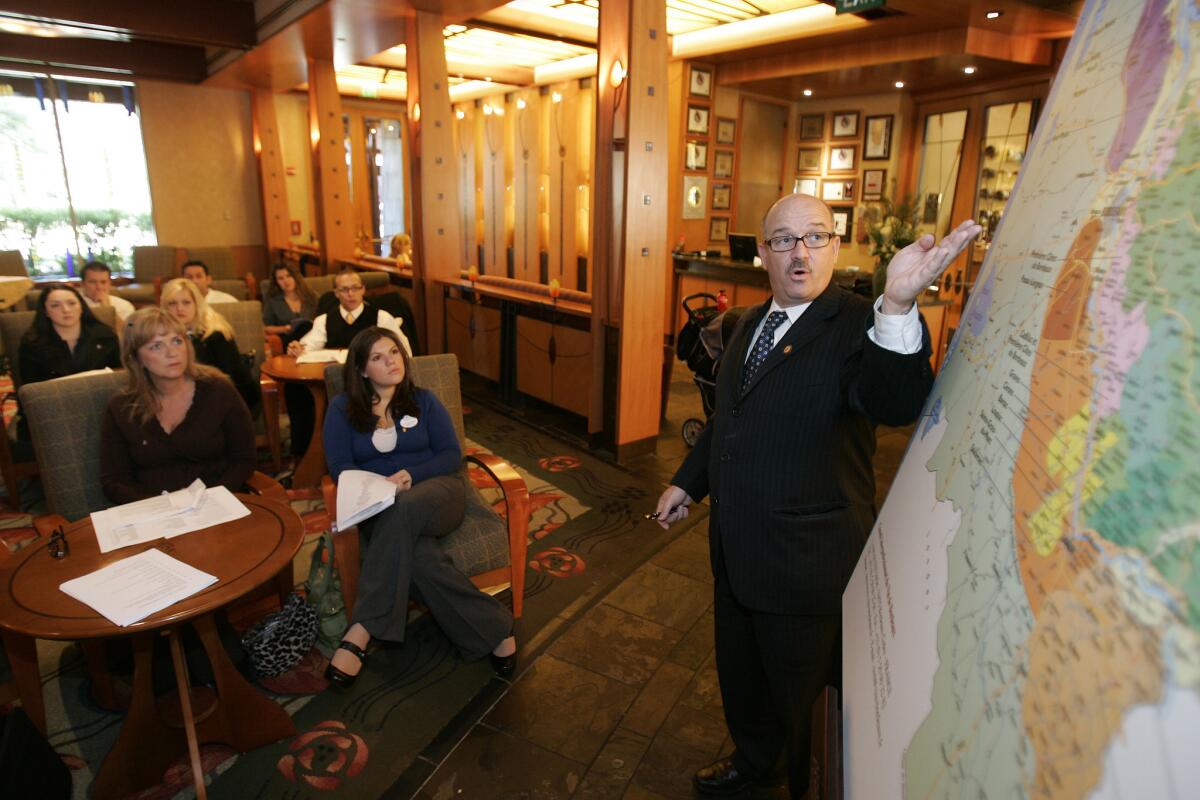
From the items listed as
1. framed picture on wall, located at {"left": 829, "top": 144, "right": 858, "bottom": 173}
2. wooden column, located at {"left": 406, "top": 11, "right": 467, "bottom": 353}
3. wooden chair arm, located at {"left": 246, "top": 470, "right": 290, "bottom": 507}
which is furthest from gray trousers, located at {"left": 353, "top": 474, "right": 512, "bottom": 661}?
framed picture on wall, located at {"left": 829, "top": 144, "right": 858, "bottom": 173}

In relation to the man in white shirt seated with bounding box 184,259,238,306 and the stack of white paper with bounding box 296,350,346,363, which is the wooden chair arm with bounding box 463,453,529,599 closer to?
the stack of white paper with bounding box 296,350,346,363

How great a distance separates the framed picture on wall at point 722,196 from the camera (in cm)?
908

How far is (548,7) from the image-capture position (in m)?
7.20

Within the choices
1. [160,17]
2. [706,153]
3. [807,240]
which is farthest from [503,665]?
[160,17]

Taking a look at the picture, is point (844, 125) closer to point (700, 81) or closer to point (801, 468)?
point (700, 81)

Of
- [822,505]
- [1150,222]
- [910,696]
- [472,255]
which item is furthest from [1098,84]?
[472,255]

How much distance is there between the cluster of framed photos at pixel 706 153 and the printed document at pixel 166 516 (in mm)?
7430

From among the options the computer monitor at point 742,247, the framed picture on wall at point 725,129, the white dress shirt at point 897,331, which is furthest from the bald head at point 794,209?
the framed picture on wall at point 725,129

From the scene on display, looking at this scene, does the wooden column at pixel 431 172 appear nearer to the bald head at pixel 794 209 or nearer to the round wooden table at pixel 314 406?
the round wooden table at pixel 314 406

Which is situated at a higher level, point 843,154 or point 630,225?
point 843,154

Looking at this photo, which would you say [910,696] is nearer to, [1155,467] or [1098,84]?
[1155,467]

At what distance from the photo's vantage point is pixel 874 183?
8992 millimetres

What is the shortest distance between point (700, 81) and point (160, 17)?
606cm

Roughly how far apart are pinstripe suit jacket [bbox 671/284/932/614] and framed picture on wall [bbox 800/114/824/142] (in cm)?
893
